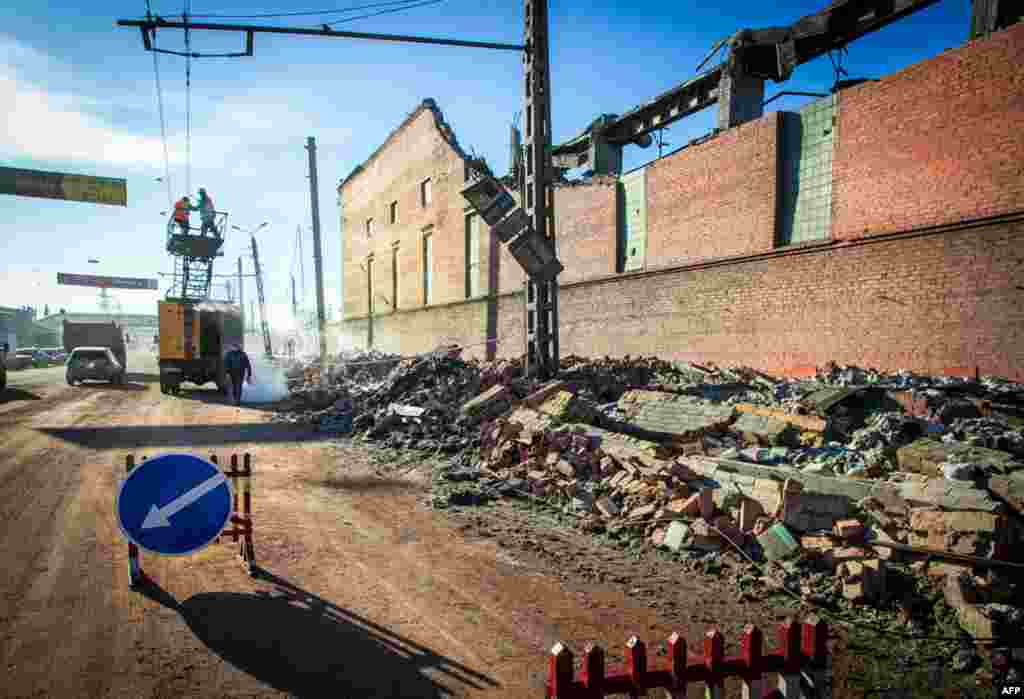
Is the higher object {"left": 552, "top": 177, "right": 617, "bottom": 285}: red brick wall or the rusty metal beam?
the rusty metal beam

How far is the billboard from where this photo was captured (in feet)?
72.1

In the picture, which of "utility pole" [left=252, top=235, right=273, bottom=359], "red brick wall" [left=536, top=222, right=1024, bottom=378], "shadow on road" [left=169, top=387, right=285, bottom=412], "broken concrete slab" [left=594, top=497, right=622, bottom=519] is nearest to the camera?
"broken concrete slab" [left=594, top=497, right=622, bottom=519]

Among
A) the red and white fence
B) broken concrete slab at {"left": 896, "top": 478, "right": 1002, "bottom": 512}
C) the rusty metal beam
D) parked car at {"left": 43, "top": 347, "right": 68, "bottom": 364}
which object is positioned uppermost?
the rusty metal beam

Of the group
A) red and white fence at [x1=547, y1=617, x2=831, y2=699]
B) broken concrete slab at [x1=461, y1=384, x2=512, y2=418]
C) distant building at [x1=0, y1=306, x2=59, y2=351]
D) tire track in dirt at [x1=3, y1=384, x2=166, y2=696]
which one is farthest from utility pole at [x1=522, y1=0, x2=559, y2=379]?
distant building at [x1=0, y1=306, x2=59, y2=351]

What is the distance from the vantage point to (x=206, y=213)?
29969 millimetres

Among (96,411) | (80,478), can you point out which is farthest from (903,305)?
(96,411)

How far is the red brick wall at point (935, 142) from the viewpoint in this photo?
7719mm

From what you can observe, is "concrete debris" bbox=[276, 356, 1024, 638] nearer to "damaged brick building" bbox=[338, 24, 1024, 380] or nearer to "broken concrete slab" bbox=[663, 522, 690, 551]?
"broken concrete slab" bbox=[663, 522, 690, 551]

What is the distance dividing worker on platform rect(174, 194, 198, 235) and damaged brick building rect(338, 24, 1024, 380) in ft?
72.0

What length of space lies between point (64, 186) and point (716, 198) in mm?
27044

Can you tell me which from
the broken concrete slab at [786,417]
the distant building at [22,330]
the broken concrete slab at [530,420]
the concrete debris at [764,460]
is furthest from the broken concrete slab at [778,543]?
the distant building at [22,330]

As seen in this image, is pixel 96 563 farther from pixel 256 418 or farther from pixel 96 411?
pixel 96 411

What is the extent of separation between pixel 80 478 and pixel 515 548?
265 inches

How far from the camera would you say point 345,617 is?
384cm
